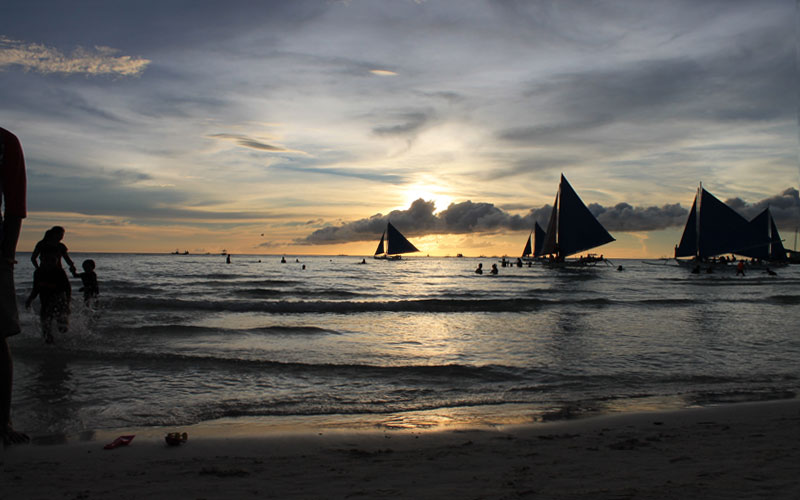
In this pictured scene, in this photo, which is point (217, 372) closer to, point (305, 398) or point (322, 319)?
point (305, 398)

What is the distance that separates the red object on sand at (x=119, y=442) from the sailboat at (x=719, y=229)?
55.5 metres

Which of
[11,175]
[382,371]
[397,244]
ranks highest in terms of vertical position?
[397,244]

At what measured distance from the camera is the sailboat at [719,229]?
48562 millimetres

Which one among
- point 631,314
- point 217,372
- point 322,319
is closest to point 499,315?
point 631,314

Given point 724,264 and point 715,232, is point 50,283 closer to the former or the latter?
point 715,232

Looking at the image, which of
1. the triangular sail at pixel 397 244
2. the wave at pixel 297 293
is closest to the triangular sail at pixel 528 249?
the triangular sail at pixel 397 244

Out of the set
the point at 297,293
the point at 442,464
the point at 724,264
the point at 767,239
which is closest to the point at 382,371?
the point at 442,464

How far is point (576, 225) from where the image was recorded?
47.6m

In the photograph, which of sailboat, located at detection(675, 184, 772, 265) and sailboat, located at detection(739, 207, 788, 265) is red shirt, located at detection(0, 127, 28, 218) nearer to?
sailboat, located at detection(675, 184, 772, 265)

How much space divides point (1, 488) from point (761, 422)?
21.2 ft

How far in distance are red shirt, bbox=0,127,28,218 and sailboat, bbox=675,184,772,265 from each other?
5602 cm

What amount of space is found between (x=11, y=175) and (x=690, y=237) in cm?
6105

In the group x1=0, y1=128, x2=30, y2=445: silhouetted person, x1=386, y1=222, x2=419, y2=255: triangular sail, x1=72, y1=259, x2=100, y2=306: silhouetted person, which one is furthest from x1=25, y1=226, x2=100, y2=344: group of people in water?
x1=386, y1=222, x2=419, y2=255: triangular sail

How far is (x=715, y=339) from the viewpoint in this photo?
10.8 meters
